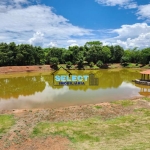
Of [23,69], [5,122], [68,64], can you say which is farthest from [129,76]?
[5,122]

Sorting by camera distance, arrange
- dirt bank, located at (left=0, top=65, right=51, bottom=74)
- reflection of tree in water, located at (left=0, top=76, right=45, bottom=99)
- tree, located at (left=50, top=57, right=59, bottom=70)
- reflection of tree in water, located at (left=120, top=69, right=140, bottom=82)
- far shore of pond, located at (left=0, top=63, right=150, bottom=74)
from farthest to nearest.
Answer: tree, located at (left=50, top=57, right=59, bottom=70) < far shore of pond, located at (left=0, top=63, right=150, bottom=74) < dirt bank, located at (left=0, top=65, right=51, bottom=74) < reflection of tree in water, located at (left=120, top=69, right=140, bottom=82) < reflection of tree in water, located at (left=0, top=76, right=45, bottom=99)

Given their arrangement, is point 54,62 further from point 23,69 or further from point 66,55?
point 23,69

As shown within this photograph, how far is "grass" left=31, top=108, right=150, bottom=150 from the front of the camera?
7.05 metres

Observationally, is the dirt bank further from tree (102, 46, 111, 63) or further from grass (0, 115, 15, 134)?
grass (0, 115, 15, 134)

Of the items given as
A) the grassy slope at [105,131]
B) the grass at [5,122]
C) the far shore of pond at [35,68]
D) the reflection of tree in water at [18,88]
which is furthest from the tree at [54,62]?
the grassy slope at [105,131]

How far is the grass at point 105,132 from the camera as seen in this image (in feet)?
23.1

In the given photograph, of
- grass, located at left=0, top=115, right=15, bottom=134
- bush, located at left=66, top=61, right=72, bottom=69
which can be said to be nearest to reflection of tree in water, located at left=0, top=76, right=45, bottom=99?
grass, located at left=0, top=115, right=15, bottom=134

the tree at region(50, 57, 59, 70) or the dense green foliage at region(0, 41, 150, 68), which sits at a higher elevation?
the dense green foliage at region(0, 41, 150, 68)

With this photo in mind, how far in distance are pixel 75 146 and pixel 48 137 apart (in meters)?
1.53

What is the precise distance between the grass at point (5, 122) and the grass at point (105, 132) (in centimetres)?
150

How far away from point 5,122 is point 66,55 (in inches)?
1392

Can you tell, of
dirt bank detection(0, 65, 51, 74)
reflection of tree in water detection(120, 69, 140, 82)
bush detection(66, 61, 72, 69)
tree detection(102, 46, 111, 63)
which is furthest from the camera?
tree detection(102, 46, 111, 63)

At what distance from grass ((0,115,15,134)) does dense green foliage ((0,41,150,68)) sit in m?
28.9

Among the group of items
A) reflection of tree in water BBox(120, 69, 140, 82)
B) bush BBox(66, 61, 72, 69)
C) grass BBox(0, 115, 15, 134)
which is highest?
bush BBox(66, 61, 72, 69)
